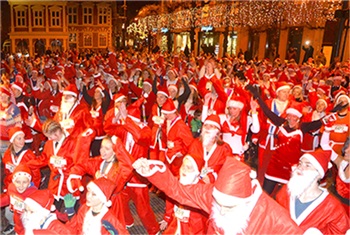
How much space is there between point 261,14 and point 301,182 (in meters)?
24.1

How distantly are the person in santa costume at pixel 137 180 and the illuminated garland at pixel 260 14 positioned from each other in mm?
16893

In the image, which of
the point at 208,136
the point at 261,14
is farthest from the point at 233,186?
the point at 261,14

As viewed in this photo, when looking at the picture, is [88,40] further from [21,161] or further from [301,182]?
[301,182]

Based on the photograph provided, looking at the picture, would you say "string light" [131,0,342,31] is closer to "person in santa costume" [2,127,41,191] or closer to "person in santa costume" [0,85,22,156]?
"person in santa costume" [0,85,22,156]

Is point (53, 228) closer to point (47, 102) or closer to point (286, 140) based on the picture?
point (286, 140)

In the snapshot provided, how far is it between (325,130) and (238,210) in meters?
4.48

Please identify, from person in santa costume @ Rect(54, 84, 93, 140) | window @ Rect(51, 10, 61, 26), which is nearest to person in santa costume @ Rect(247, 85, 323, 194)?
person in santa costume @ Rect(54, 84, 93, 140)

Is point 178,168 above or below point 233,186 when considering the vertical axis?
below

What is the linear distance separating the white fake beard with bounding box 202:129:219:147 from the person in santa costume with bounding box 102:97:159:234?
102cm

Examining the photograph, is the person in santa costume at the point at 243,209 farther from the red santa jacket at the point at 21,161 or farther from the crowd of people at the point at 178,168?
the red santa jacket at the point at 21,161

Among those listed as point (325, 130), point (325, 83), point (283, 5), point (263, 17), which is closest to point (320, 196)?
point (325, 130)

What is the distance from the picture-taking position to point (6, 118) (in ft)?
22.1

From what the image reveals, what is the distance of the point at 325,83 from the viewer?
1165cm

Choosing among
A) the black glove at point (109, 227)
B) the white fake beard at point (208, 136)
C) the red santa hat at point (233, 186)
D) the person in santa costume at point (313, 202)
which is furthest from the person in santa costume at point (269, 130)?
the black glove at point (109, 227)
